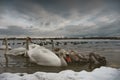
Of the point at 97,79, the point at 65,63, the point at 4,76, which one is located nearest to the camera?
the point at 97,79

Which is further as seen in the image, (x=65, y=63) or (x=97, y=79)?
(x=65, y=63)

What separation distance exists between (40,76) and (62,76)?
0.43 metres

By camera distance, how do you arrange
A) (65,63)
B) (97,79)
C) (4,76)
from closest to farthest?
(97,79) < (4,76) < (65,63)

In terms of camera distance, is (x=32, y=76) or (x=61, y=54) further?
(x=61, y=54)

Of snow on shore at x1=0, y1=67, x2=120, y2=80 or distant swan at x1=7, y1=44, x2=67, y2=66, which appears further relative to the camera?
distant swan at x1=7, y1=44, x2=67, y2=66

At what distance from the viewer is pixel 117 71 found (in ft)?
14.0

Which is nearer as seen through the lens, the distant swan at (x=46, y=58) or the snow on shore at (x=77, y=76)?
the snow on shore at (x=77, y=76)

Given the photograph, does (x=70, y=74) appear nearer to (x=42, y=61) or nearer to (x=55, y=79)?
(x=55, y=79)

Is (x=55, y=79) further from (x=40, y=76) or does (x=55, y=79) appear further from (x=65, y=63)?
(x=65, y=63)

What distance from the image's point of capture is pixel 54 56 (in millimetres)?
7445

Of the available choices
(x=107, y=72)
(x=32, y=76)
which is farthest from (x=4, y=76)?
(x=107, y=72)

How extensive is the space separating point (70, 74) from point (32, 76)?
2.49 ft

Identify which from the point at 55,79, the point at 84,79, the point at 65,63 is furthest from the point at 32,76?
the point at 65,63

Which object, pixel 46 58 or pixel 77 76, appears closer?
pixel 77 76
